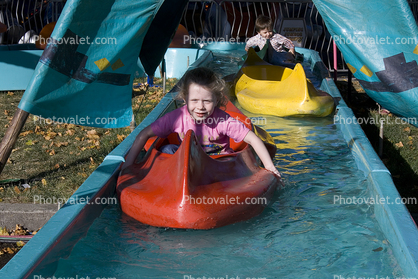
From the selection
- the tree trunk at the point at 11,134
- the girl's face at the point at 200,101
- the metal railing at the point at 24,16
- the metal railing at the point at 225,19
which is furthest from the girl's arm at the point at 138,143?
the metal railing at the point at 24,16

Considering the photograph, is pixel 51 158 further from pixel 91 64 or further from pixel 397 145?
pixel 397 145

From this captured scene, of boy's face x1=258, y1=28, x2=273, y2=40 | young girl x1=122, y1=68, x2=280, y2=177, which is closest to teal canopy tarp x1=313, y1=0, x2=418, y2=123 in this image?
young girl x1=122, y1=68, x2=280, y2=177

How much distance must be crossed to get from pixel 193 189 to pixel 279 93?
11.1ft

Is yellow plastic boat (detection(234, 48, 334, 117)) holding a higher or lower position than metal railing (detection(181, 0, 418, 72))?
lower

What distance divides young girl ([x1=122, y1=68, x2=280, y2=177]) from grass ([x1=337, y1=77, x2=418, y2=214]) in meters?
1.53

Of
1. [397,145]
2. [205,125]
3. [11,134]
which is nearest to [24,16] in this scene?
[11,134]

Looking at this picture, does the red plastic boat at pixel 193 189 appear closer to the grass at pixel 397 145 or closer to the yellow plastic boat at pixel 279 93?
the grass at pixel 397 145

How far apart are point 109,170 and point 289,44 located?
5631mm

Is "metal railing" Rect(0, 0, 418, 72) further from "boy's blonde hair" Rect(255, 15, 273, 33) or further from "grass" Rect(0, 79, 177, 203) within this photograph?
"grass" Rect(0, 79, 177, 203)

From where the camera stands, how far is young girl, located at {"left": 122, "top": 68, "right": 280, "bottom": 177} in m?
3.24

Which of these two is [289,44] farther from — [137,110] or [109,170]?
[109,170]

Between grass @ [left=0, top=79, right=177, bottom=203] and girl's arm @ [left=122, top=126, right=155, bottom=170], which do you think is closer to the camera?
girl's arm @ [left=122, top=126, right=155, bottom=170]

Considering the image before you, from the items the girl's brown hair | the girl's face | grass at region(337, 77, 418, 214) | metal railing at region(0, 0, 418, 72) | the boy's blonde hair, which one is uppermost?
metal railing at region(0, 0, 418, 72)

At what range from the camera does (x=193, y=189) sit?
2.69m
